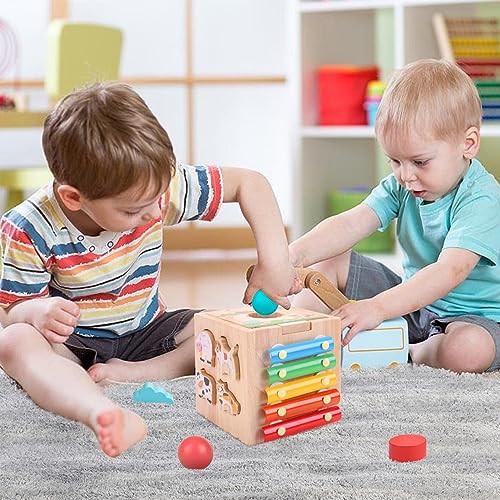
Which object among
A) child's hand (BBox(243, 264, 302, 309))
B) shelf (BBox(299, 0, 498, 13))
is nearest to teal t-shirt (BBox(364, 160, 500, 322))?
child's hand (BBox(243, 264, 302, 309))

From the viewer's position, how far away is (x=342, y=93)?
8.09ft

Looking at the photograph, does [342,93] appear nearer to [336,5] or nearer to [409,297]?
[336,5]

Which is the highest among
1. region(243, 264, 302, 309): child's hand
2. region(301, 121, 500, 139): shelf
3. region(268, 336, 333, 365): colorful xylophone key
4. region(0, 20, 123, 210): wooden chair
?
region(0, 20, 123, 210): wooden chair

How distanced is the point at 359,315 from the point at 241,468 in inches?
15.3

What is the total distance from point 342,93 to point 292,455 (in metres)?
1.61

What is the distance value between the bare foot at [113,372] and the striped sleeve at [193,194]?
0.20m

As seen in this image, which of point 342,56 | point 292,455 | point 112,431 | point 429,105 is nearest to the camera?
point 112,431

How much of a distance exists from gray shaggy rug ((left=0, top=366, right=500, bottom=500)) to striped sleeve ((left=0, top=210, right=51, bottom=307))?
0.13 metres

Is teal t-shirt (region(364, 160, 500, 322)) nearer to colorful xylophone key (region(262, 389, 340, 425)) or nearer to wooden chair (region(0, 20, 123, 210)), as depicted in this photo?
colorful xylophone key (region(262, 389, 340, 425))

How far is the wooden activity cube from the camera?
1.00m

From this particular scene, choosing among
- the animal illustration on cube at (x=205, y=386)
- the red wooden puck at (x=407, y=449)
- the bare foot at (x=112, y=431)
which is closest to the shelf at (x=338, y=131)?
the animal illustration on cube at (x=205, y=386)

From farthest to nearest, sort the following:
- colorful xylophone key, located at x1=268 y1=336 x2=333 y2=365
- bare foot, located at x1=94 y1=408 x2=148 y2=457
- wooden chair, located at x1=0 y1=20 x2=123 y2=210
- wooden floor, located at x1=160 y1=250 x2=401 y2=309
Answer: wooden chair, located at x1=0 y1=20 x2=123 y2=210, wooden floor, located at x1=160 y1=250 x2=401 y2=309, colorful xylophone key, located at x1=268 y1=336 x2=333 y2=365, bare foot, located at x1=94 y1=408 x2=148 y2=457

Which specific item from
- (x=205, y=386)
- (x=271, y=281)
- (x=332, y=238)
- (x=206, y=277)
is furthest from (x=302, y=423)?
(x=206, y=277)

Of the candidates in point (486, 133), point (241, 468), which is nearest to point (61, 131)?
point (241, 468)
